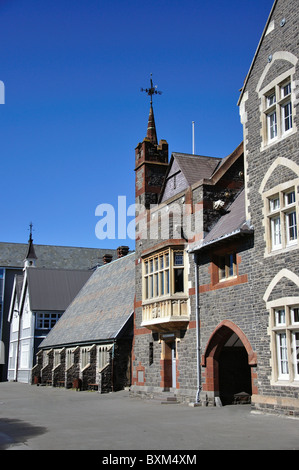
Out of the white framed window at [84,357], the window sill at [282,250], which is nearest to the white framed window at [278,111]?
the window sill at [282,250]

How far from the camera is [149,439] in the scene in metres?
11.4

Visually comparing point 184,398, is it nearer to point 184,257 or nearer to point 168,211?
point 184,257

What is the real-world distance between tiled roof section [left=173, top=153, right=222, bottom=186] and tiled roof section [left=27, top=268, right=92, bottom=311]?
27928 mm

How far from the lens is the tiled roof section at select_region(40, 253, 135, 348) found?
3253 cm

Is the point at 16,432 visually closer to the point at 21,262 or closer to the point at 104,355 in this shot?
the point at 104,355

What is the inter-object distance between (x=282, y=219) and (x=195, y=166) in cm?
968

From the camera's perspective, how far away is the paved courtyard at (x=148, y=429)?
10.6m

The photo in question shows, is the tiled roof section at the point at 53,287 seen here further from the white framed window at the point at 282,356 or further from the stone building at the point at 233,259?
the white framed window at the point at 282,356

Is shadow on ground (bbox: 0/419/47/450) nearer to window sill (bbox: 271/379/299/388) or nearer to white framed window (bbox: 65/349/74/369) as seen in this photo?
window sill (bbox: 271/379/299/388)

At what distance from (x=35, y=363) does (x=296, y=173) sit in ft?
120

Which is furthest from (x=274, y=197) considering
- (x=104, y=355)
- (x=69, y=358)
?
(x=69, y=358)

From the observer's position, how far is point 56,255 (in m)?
74.1

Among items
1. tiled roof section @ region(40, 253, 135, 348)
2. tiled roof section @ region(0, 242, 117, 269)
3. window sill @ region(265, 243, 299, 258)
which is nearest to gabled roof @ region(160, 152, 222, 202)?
window sill @ region(265, 243, 299, 258)

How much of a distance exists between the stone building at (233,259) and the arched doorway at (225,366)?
0.04 metres
